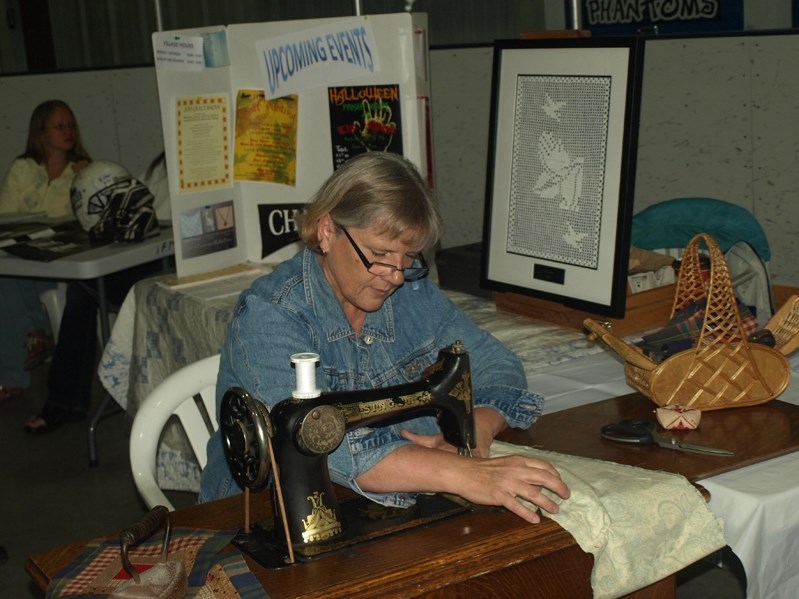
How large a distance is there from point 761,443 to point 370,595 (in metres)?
0.71

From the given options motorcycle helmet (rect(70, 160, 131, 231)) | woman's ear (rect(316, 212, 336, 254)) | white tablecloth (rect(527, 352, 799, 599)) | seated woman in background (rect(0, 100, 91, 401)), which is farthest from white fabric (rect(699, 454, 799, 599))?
seated woman in background (rect(0, 100, 91, 401))

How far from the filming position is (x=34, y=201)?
515 cm

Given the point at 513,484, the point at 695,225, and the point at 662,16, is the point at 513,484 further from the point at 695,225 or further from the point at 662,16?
the point at 662,16

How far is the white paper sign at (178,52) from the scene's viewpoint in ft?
9.40

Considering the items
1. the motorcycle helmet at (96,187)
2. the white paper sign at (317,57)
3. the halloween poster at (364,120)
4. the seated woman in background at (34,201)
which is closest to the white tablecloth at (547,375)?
the halloween poster at (364,120)

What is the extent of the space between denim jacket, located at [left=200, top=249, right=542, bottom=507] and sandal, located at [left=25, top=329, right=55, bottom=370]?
10.5 ft

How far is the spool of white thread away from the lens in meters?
1.37

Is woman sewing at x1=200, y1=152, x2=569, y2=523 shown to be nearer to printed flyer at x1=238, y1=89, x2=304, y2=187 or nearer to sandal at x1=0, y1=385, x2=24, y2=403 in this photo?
printed flyer at x1=238, y1=89, x2=304, y2=187

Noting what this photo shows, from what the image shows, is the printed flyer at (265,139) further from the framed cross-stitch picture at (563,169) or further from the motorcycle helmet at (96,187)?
the motorcycle helmet at (96,187)

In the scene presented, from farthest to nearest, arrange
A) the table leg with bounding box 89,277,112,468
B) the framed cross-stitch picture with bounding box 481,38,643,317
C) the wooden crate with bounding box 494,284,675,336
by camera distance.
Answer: the table leg with bounding box 89,277,112,468
the wooden crate with bounding box 494,284,675,336
the framed cross-stitch picture with bounding box 481,38,643,317

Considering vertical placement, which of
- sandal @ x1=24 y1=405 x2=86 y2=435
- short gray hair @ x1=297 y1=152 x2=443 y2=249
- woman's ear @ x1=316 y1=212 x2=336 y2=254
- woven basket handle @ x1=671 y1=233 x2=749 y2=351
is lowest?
sandal @ x1=24 y1=405 x2=86 y2=435

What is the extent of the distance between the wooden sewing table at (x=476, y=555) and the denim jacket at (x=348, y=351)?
5.3 inches

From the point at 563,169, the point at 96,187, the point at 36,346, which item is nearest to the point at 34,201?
the point at 36,346

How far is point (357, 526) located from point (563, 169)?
1081 millimetres
